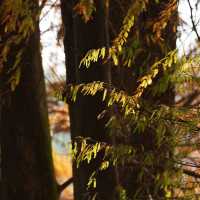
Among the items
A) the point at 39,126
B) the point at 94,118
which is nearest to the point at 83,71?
the point at 94,118

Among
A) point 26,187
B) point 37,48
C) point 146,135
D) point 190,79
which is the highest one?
point 37,48

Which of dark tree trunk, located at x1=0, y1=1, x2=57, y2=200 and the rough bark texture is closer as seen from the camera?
the rough bark texture

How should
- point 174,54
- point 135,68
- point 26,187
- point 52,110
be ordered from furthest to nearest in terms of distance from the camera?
point 52,110 → point 26,187 → point 135,68 → point 174,54

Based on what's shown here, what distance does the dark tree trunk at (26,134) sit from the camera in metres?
5.47

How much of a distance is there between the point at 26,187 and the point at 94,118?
1.80 meters

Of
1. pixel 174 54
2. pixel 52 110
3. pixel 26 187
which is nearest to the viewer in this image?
pixel 174 54

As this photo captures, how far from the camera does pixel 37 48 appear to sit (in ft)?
18.4

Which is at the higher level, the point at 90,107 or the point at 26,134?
the point at 90,107

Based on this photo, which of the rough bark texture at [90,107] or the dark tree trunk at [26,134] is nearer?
the rough bark texture at [90,107]

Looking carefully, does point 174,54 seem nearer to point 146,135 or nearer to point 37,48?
point 146,135

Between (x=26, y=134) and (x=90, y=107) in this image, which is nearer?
(x=90, y=107)

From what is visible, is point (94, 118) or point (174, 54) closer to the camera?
point (174, 54)

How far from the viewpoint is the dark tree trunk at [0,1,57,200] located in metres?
5.47

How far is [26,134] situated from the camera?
550cm
